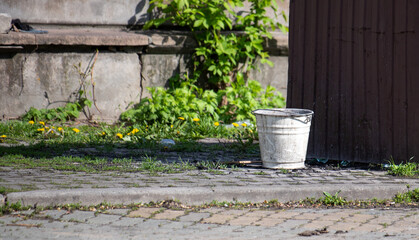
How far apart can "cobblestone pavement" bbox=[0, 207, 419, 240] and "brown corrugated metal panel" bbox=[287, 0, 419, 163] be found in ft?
5.11

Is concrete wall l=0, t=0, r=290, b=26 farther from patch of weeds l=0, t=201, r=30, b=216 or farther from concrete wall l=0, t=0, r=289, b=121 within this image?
patch of weeds l=0, t=201, r=30, b=216

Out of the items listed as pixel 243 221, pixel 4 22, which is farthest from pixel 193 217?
pixel 4 22

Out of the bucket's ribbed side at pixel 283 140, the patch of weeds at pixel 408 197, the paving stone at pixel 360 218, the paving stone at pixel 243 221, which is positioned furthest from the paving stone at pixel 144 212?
the patch of weeds at pixel 408 197

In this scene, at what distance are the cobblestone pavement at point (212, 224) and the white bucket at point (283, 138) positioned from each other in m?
1.34

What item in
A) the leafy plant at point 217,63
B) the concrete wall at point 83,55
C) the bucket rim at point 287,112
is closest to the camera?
the bucket rim at point 287,112

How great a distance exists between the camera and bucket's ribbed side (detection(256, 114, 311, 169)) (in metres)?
6.59

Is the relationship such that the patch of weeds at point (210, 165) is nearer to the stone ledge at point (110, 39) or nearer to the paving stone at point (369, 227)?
the paving stone at point (369, 227)

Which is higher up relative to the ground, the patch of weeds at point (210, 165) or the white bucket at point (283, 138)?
the white bucket at point (283, 138)

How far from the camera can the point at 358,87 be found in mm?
6863

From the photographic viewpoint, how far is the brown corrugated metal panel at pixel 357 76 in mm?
6562

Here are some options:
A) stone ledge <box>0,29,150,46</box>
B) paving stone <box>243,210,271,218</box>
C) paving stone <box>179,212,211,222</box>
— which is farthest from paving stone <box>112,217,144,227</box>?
stone ledge <box>0,29,150,46</box>

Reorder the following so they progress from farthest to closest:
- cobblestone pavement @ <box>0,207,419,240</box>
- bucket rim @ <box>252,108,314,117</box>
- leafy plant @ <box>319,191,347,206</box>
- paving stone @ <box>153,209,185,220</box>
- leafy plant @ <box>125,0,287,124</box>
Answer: leafy plant @ <box>125,0,287,124</box>, bucket rim @ <box>252,108,314,117</box>, leafy plant @ <box>319,191,347,206</box>, paving stone @ <box>153,209,185,220</box>, cobblestone pavement @ <box>0,207,419,240</box>

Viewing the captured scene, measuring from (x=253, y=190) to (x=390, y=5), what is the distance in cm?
254

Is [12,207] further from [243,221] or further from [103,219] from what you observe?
[243,221]
